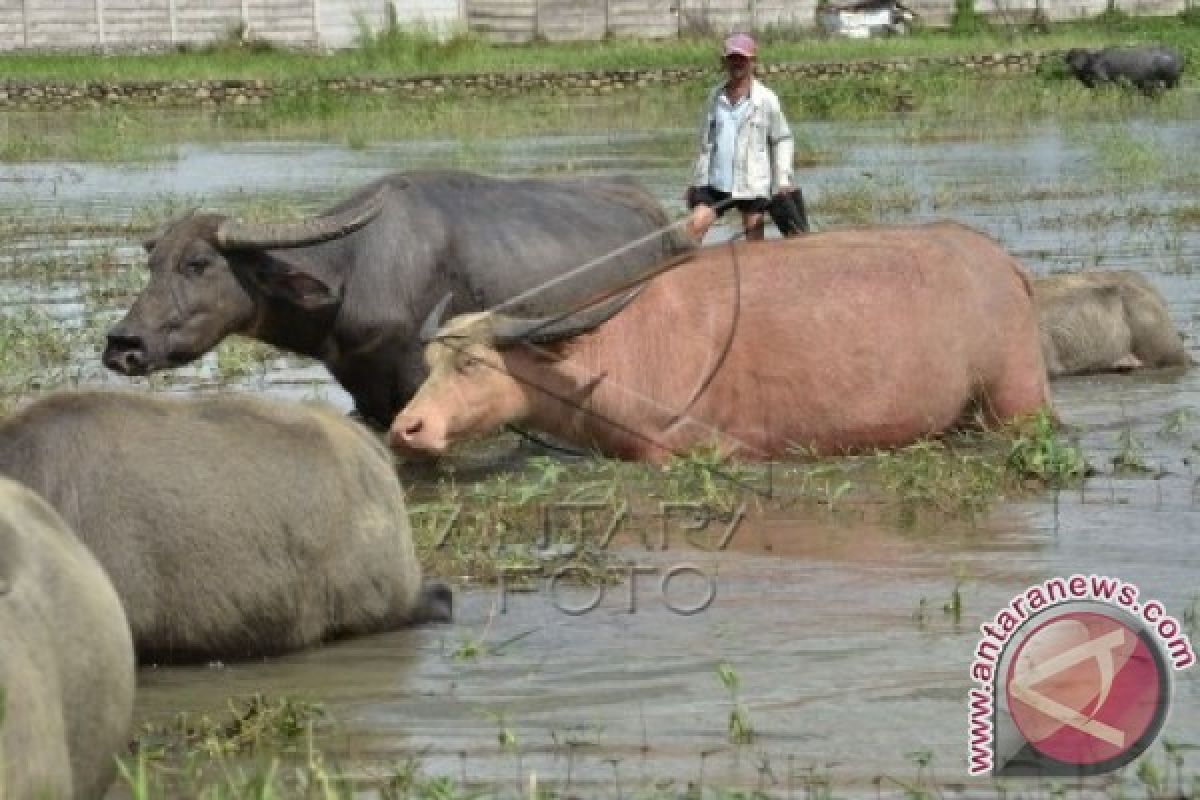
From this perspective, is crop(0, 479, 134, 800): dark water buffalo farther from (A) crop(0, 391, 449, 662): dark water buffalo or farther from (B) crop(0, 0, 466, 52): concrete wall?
(B) crop(0, 0, 466, 52): concrete wall

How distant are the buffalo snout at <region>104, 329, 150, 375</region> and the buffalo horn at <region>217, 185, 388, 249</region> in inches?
18.8

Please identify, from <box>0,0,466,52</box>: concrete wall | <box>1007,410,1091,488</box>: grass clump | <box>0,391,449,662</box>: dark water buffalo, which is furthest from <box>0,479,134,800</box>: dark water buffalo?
<box>0,0,466,52</box>: concrete wall

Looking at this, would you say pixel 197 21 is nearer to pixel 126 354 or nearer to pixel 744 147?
pixel 744 147

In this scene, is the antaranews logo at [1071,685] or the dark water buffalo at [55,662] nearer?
the dark water buffalo at [55,662]

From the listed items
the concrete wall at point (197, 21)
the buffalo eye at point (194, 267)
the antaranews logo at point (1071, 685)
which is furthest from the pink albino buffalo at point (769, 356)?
the concrete wall at point (197, 21)

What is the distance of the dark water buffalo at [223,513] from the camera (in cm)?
592

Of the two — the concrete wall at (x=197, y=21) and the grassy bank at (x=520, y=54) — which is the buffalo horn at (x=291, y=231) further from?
the concrete wall at (x=197, y=21)

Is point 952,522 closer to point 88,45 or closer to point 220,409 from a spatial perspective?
point 220,409

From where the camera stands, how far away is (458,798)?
4.66 metres

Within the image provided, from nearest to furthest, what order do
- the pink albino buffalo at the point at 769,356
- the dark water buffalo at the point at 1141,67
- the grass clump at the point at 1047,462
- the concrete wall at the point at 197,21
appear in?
the grass clump at the point at 1047,462, the pink albino buffalo at the point at 769,356, the dark water buffalo at the point at 1141,67, the concrete wall at the point at 197,21

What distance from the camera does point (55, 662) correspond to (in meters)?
4.22

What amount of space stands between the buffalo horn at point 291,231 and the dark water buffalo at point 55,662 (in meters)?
4.65

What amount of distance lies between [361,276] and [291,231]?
1.15 feet

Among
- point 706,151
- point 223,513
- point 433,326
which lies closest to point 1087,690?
point 223,513
